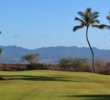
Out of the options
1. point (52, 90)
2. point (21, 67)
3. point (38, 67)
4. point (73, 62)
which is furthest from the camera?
point (73, 62)

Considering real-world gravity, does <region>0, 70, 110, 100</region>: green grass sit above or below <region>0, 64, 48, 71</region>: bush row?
below

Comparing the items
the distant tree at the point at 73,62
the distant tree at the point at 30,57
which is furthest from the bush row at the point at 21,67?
the distant tree at the point at 30,57

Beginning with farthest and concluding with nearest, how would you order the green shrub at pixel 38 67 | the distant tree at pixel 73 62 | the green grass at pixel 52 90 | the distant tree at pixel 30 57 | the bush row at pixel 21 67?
1. the distant tree at pixel 30 57
2. the distant tree at pixel 73 62
3. the bush row at pixel 21 67
4. the green shrub at pixel 38 67
5. the green grass at pixel 52 90

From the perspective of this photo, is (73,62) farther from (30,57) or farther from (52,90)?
(52,90)

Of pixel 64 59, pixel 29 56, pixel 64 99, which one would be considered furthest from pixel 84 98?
pixel 29 56

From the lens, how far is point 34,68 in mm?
68812

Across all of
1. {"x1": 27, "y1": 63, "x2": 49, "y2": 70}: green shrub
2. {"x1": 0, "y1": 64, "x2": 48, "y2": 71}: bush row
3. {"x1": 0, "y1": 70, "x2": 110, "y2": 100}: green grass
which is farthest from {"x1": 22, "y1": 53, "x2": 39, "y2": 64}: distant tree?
{"x1": 0, "y1": 70, "x2": 110, "y2": 100}: green grass

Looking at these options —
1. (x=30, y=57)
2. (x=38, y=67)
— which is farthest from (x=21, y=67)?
(x=30, y=57)

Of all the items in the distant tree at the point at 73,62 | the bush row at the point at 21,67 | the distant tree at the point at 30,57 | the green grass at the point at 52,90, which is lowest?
the green grass at the point at 52,90

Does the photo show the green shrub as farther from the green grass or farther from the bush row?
the green grass

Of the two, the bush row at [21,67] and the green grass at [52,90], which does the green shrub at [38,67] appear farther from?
the green grass at [52,90]

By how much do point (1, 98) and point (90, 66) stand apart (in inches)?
2183

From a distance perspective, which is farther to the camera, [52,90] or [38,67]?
[38,67]

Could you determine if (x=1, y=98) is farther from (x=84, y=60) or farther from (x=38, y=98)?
(x=84, y=60)
